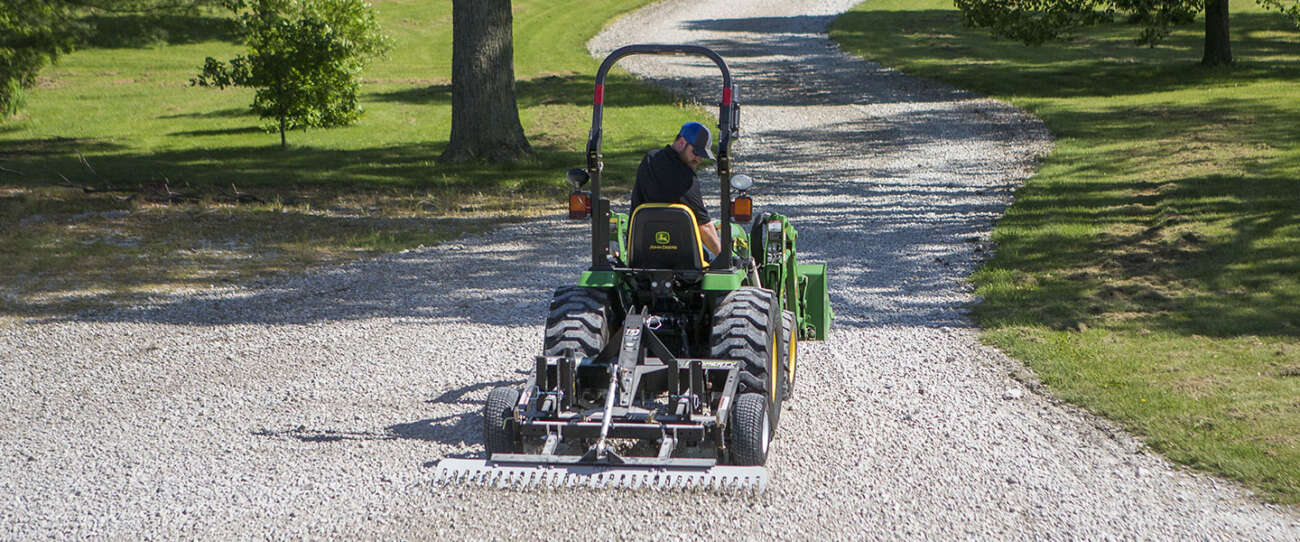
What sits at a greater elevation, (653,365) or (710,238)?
(710,238)

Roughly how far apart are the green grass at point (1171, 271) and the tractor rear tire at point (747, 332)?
2.59 meters

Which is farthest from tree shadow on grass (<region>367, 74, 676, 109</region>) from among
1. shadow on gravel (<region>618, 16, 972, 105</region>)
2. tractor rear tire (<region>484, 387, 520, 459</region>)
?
tractor rear tire (<region>484, 387, 520, 459</region>)

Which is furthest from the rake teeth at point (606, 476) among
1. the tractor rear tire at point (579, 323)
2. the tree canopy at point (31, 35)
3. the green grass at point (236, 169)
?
the tree canopy at point (31, 35)

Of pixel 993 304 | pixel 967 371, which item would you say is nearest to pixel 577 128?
pixel 993 304

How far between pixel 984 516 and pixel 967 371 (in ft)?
9.76

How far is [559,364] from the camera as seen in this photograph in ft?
21.5

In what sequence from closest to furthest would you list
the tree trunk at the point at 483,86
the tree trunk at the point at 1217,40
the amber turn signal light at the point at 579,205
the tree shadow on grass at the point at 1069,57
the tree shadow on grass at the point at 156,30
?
the amber turn signal light at the point at 579,205 < the tree trunk at the point at 483,86 < the tree shadow on grass at the point at 1069,57 < the tree trunk at the point at 1217,40 < the tree shadow on grass at the point at 156,30

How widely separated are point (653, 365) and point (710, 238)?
103 cm

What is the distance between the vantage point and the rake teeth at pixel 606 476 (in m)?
6.02

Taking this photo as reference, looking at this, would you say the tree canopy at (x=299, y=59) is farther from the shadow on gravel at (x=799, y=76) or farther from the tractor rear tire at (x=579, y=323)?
Answer: the tractor rear tire at (x=579, y=323)

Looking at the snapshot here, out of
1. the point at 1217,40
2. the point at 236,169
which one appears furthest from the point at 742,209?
the point at 1217,40

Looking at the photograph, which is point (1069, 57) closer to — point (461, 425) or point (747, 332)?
point (747, 332)

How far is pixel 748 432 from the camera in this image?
20.9 feet

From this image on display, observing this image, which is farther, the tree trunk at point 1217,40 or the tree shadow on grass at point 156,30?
the tree shadow on grass at point 156,30
